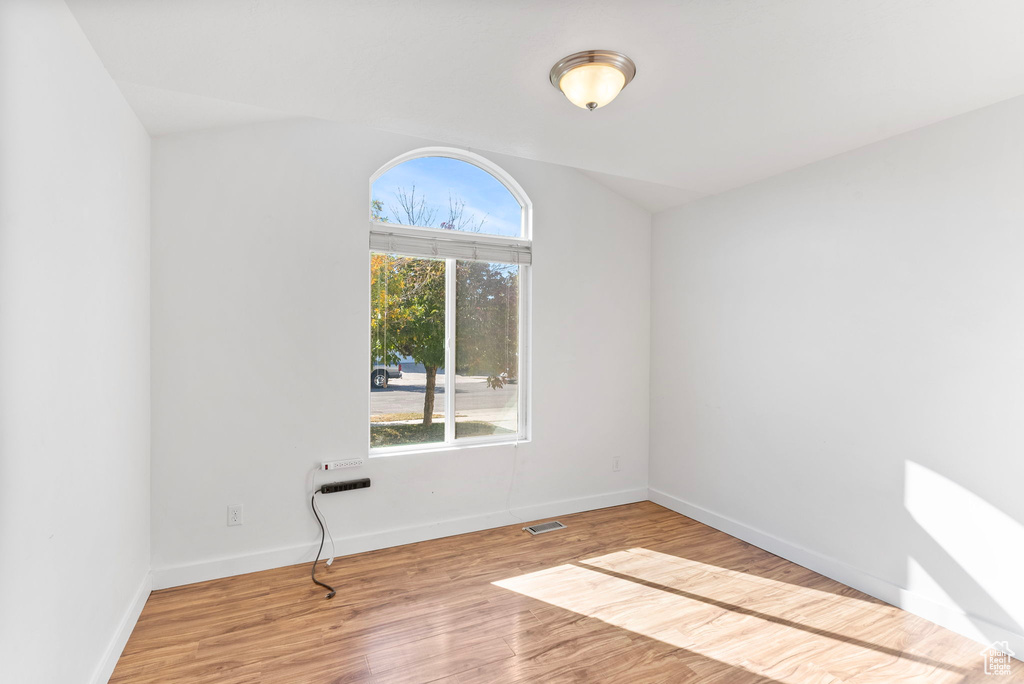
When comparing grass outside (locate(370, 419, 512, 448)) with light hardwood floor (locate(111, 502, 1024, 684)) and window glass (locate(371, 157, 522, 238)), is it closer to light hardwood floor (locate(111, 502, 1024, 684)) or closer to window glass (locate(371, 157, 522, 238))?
light hardwood floor (locate(111, 502, 1024, 684))

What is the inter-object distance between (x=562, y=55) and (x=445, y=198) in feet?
5.98

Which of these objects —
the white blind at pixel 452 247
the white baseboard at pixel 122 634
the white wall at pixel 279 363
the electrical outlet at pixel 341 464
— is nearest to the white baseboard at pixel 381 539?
the white wall at pixel 279 363

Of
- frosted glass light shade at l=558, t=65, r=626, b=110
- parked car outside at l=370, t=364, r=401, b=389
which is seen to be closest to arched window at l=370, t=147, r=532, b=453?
parked car outside at l=370, t=364, r=401, b=389

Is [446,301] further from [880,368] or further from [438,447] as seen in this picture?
[880,368]

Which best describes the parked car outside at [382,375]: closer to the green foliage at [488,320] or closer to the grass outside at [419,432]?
the grass outside at [419,432]

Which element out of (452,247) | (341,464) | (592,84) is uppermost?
(592,84)

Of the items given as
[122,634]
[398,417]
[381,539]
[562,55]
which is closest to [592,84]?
[562,55]

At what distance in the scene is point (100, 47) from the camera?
1729 mm

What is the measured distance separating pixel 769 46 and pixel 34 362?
260 cm

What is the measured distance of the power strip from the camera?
295cm

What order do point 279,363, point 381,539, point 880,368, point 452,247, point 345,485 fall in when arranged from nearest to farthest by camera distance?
point 880,368 < point 279,363 < point 345,485 < point 381,539 < point 452,247

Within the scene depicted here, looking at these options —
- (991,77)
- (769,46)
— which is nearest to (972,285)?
(991,77)

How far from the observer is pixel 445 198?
11.4 feet

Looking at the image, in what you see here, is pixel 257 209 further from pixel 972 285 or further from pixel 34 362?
pixel 972 285
